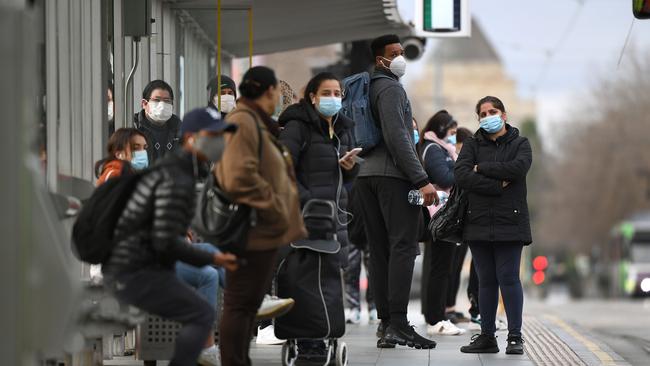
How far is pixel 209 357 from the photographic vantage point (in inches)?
364

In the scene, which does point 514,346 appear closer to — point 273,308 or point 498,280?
point 498,280

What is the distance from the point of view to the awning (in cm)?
1539

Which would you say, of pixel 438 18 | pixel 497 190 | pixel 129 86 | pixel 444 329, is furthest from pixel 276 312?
pixel 438 18

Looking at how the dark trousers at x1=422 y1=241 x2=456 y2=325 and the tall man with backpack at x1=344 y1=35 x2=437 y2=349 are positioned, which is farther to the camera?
the dark trousers at x1=422 y1=241 x2=456 y2=325

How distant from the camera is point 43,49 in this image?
9680 mm

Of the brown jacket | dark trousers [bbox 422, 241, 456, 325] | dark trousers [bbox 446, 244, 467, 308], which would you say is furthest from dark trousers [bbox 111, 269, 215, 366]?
dark trousers [bbox 446, 244, 467, 308]

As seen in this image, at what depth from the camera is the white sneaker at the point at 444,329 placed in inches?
552

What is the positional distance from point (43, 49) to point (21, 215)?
3.24 meters

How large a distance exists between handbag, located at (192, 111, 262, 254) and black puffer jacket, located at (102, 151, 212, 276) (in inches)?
19.6

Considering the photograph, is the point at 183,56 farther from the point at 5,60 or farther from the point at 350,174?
the point at 5,60

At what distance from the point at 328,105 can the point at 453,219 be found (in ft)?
6.54

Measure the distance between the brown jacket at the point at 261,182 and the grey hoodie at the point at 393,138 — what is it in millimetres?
2774

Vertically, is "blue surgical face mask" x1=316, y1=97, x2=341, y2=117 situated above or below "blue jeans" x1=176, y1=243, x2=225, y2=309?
above

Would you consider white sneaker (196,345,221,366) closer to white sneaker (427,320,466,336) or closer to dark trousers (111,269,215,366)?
dark trousers (111,269,215,366)
